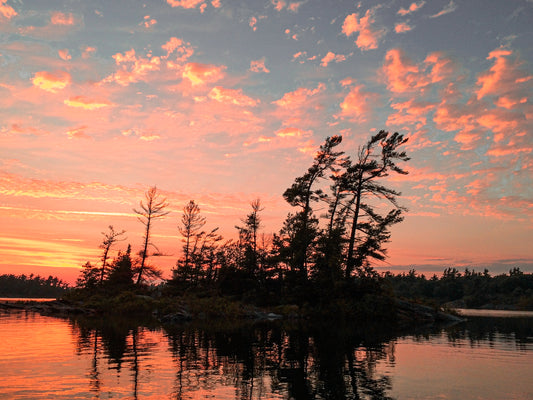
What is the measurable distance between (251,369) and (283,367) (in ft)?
4.01

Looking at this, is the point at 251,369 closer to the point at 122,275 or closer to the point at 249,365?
the point at 249,365

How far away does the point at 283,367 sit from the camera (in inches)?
516

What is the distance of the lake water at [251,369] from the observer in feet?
31.2

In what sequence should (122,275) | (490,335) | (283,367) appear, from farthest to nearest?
(122,275)
(490,335)
(283,367)

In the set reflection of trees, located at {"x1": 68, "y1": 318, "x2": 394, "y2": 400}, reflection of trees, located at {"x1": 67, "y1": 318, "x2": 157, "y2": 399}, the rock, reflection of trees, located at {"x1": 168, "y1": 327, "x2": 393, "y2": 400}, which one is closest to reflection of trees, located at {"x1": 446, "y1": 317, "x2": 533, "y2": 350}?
reflection of trees, located at {"x1": 68, "y1": 318, "x2": 394, "y2": 400}

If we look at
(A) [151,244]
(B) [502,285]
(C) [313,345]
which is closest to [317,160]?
(A) [151,244]

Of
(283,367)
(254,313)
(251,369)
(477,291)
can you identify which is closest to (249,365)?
(251,369)

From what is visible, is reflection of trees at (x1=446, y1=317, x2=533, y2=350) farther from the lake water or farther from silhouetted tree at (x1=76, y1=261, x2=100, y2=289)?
silhouetted tree at (x1=76, y1=261, x2=100, y2=289)

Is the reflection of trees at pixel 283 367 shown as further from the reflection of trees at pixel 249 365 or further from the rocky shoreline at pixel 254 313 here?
the rocky shoreline at pixel 254 313

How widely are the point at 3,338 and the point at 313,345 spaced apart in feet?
52.5

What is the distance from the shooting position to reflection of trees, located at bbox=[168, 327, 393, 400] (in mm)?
9828

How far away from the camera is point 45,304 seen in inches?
1875

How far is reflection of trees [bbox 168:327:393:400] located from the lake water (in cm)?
3

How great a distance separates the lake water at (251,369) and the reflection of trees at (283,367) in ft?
0.10
